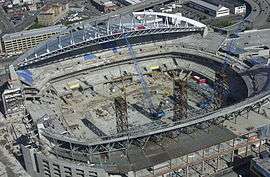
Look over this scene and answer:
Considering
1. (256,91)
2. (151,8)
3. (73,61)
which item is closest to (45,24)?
(151,8)

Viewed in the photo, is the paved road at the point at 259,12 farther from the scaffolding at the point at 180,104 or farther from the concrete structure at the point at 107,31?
the scaffolding at the point at 180,104

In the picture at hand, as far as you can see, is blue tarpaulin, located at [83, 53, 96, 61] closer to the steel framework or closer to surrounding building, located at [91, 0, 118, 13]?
the steel framework

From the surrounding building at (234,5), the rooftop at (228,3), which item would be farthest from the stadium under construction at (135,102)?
the rooftop at (228,3)

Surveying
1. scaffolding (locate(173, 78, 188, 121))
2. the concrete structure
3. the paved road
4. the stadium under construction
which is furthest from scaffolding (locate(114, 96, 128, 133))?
the paved road

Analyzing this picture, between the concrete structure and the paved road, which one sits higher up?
the concrete structure

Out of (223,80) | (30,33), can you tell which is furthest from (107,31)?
(30,33)
